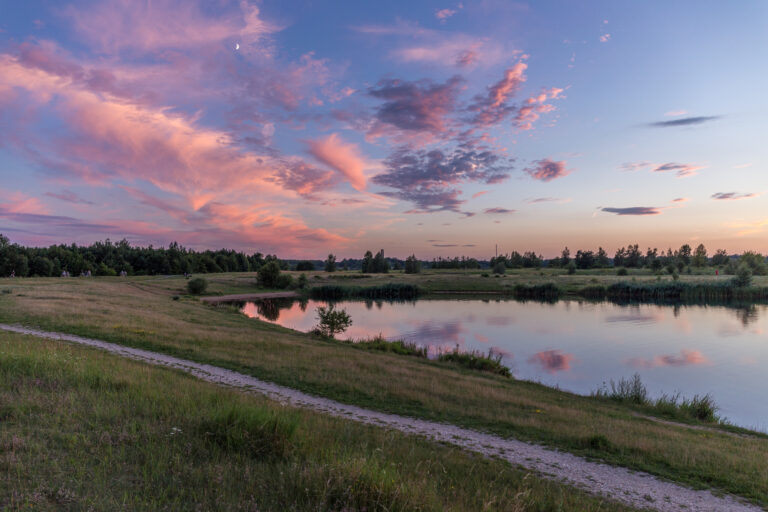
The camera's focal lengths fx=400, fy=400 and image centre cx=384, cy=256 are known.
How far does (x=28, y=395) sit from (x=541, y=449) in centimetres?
1025

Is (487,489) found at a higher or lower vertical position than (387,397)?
higher

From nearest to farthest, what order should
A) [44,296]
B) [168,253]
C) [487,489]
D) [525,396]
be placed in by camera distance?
[487,489]
[525,396]
[44,296]
[168,253]

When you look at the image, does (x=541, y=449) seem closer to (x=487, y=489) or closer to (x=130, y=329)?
(x=487, y=489)

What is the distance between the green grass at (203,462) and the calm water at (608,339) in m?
17.5

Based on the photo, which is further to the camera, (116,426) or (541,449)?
(541,449)

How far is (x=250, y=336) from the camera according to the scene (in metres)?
22.6

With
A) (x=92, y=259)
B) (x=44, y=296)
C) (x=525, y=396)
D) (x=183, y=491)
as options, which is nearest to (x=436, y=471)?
(x=183, y=491)

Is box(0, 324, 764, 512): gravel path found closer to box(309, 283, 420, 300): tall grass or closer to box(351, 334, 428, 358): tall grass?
box(351, 334, 428, 358): tall grass

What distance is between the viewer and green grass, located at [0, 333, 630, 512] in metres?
4.02

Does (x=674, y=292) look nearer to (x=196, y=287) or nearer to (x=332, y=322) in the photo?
(x=332, y=322)

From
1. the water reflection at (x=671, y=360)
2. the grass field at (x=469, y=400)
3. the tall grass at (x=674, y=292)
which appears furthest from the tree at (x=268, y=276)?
the water reflection at (x=671, y=360)

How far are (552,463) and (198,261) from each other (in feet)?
477

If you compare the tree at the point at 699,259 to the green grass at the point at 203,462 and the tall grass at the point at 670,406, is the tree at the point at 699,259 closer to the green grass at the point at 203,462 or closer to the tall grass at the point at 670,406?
the tall grass at the point at 670,406

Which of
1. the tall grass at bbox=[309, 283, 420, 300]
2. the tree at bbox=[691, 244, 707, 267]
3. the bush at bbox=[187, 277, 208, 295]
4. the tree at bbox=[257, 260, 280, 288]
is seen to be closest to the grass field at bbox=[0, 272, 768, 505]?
the bush at bbox=[187, 277, 208, 295]
